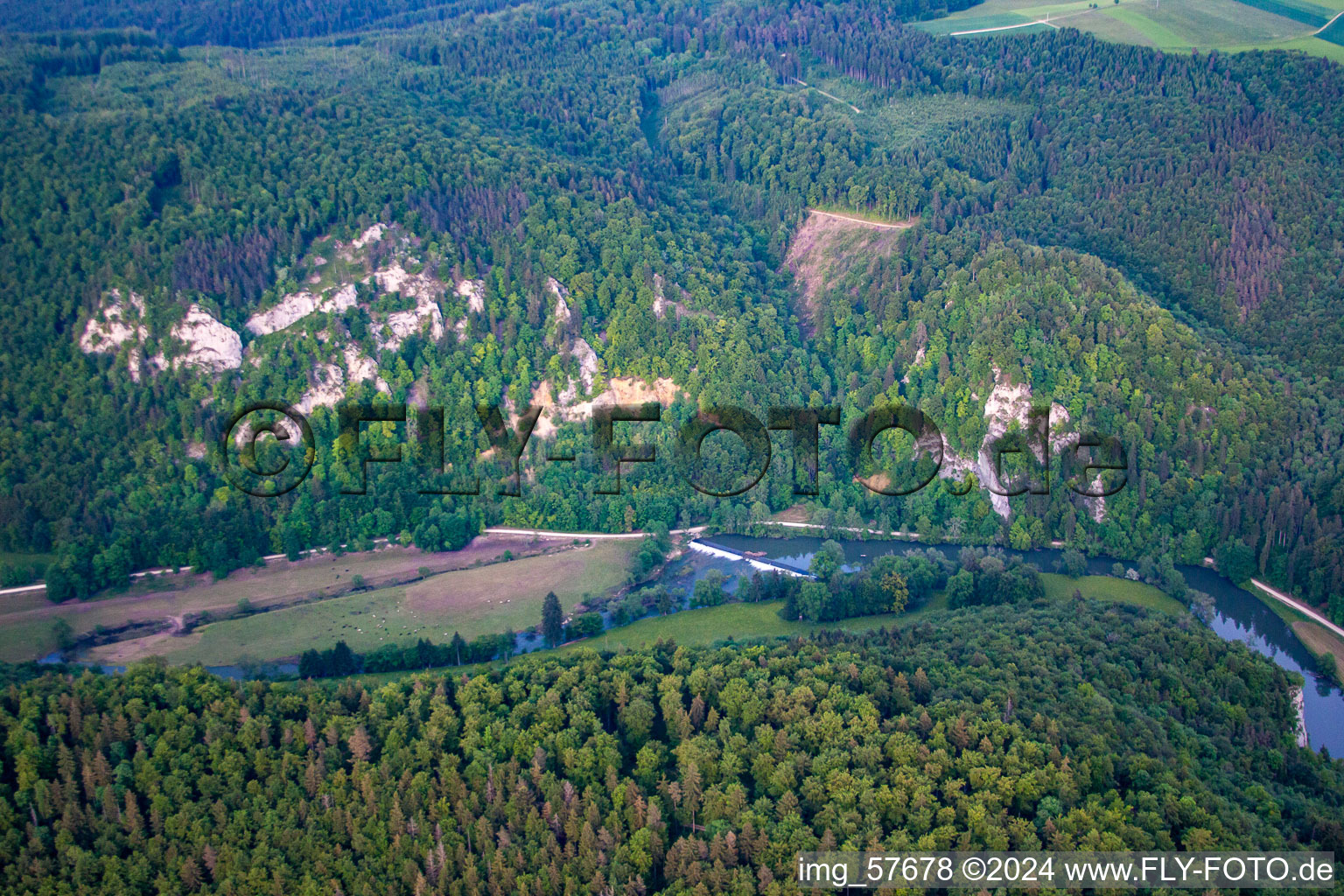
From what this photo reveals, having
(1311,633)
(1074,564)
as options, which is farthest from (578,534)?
(1311,633)

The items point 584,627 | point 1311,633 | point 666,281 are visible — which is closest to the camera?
point 1311,633

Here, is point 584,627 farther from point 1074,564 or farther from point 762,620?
point 1074,564

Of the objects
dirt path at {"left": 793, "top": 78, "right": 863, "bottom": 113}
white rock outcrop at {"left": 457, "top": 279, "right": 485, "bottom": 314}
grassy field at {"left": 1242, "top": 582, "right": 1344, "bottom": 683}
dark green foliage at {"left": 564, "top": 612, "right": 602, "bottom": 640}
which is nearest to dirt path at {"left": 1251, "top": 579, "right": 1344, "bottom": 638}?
grassy field at {"left": 1242, "top": 582, "right": 1344, "bottom": 683}

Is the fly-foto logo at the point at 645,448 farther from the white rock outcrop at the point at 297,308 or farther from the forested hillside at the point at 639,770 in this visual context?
the forested hillside at the point at 639,770

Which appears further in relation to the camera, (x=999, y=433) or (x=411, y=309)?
(x=411, y=309)

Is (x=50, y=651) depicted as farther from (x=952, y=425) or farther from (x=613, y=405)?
(x=952, y=425)

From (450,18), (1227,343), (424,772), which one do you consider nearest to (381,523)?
(424,772)

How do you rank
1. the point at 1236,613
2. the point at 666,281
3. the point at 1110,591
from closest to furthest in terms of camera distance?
the point at 1236,613 → the point at 1110,591 → the point at 666,281

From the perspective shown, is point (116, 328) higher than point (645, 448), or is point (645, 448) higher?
point (116, 328)

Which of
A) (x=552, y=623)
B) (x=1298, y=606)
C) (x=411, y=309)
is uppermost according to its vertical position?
(x=411, y=309)
